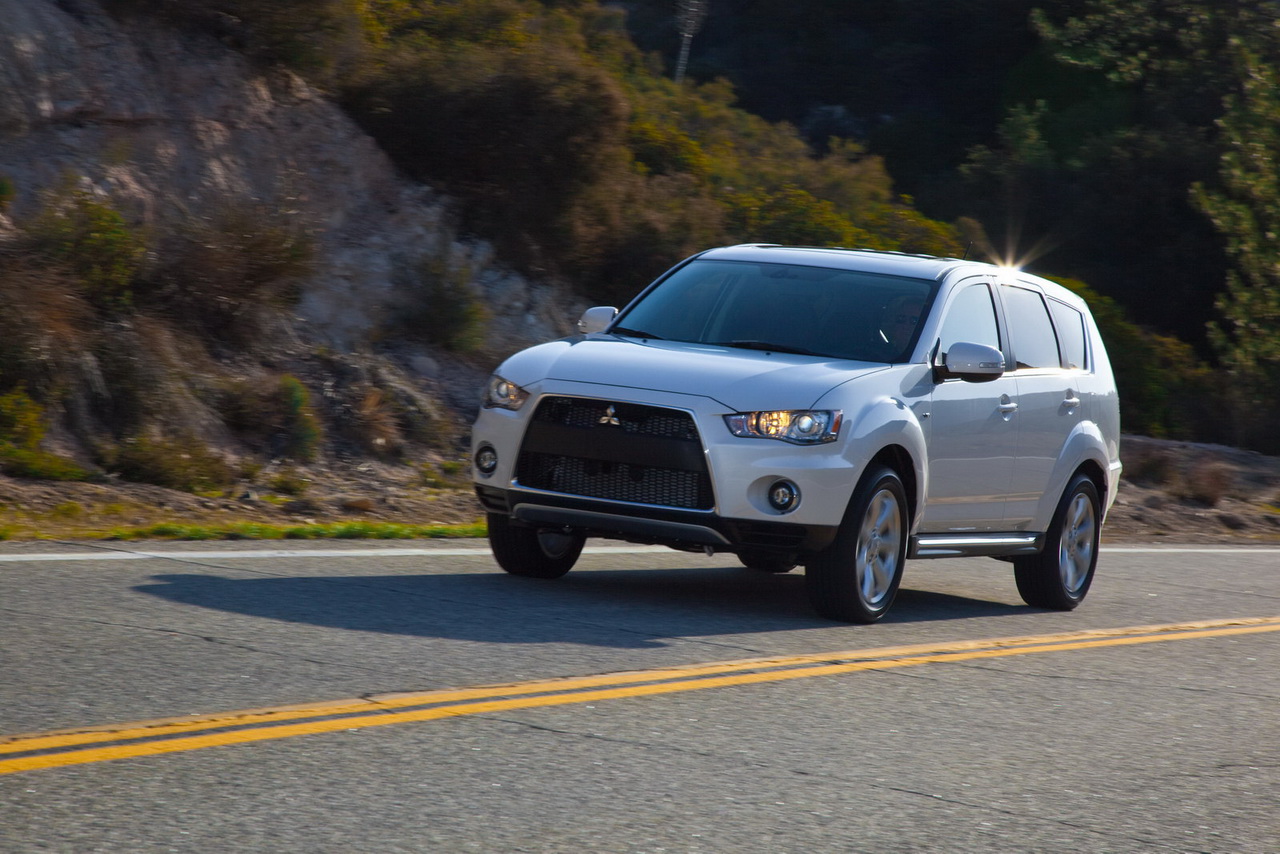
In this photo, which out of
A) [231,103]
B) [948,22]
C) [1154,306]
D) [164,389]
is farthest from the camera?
[948,22]

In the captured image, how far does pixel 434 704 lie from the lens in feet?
20.2

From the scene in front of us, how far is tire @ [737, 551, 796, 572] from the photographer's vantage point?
335 inches

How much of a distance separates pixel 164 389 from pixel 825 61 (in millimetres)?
36228

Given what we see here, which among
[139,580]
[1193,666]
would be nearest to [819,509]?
[1193,666]

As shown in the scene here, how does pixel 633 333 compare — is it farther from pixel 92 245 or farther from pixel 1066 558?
pixel 92 245

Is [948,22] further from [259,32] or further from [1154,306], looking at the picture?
[259,32]

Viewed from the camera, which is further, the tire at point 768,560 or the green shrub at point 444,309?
the green shrub at point 444,309

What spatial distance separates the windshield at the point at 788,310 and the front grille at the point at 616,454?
3.67 ft

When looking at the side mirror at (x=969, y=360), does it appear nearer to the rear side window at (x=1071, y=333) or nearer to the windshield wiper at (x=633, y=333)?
the windshield wiper at (x=633, y=333)

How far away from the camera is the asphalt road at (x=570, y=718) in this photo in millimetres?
4875

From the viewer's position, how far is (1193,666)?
8758mm

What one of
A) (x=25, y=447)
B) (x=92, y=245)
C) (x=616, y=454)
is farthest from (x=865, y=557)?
(x=92, y=245)

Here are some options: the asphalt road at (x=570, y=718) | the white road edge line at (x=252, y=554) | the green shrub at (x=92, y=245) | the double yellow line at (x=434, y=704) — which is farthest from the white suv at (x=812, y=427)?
the green shrub at (x=92, y=245)

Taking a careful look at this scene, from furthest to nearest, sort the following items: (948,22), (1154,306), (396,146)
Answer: (948,22) < (1154,306) < (396,146)
